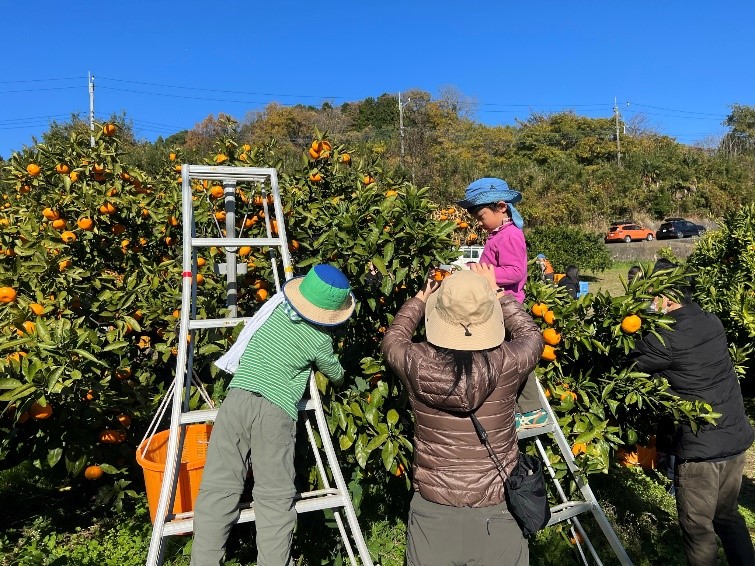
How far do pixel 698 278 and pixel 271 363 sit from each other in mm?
4464

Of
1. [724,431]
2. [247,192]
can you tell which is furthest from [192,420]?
[724,431]

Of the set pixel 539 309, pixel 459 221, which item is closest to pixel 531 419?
pixel 539 309

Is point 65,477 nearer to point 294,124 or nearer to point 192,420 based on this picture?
point 192,420

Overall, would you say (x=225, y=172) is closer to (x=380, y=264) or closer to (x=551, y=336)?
(x=380, y=264)

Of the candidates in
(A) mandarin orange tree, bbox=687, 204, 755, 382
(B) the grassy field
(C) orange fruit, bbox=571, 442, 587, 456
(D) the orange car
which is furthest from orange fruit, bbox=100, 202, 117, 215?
(D) the orange car

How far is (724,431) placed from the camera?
2.49 metres

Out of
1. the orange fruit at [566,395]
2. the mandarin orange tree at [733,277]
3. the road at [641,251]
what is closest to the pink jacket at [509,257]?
the orange fruit at [566,395]

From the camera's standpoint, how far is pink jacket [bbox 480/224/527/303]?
90.4 inches

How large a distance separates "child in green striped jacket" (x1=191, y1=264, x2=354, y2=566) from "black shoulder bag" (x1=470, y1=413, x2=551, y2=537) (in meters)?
0.64

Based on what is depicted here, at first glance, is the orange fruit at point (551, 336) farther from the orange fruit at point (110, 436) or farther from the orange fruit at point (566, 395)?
the orange fruit at point (110, 436)

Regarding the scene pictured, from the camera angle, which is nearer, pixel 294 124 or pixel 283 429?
pixel 283 429

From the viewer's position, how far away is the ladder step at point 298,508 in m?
1.92

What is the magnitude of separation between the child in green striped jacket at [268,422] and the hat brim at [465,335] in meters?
0.40

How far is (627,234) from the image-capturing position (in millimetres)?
24109
